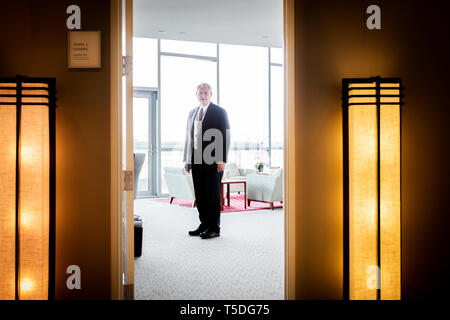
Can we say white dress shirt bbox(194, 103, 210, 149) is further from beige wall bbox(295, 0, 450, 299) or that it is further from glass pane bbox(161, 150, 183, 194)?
glass pane bbox(161, 150, 183, 194)

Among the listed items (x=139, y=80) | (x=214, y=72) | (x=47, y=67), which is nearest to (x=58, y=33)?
(x=47, y=67)

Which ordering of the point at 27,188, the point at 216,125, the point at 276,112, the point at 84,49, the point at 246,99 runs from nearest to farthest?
the point at 27,188
the point at 84,49
the point at 216,125
the point at 246,99
the point at 276,112

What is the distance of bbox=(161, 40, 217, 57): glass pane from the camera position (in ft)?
24.7

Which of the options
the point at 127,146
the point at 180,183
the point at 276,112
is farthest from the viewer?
the point at 276,112

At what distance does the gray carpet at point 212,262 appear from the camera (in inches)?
92.5

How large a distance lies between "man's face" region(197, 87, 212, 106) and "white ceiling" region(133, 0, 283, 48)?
4.31ft

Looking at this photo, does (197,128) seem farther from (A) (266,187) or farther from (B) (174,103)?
(B) (174,103)

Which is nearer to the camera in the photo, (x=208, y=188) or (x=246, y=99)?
(x=208, y=188)

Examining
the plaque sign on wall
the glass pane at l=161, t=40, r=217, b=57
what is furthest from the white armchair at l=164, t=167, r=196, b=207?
the plaque sign on wall

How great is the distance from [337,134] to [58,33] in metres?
1.55

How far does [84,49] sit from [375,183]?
63.2 inches

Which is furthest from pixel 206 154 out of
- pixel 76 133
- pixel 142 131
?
pixel 142 131

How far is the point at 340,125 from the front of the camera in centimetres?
194
